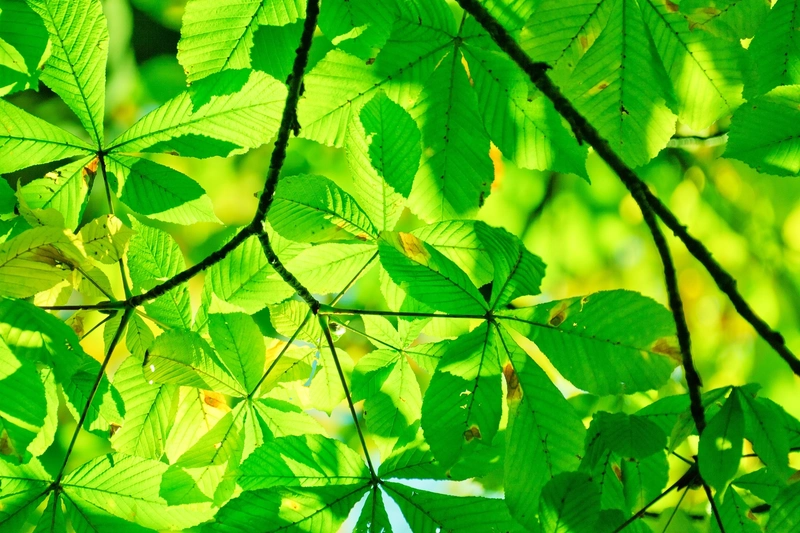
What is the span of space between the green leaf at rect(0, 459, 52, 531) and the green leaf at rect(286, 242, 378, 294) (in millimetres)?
543

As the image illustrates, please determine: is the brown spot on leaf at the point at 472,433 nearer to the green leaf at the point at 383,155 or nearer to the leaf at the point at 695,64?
the green leaf at the point at 383,155

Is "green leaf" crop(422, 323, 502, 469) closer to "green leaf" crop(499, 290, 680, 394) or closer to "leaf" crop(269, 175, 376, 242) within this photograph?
"green leaf" crop(499, 290, 680, 394)

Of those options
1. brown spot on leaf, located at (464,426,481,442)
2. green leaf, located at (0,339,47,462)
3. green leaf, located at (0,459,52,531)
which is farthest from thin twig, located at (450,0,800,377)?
A: green leaf, located at (0,459,52,531)

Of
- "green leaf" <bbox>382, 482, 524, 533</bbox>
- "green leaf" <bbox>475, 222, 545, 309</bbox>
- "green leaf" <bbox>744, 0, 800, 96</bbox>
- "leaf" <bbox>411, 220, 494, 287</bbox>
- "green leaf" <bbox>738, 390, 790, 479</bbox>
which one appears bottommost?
"green leaf" <bbox>382, 482, 524, 533</bbox>

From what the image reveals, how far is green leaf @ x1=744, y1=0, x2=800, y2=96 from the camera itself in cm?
90

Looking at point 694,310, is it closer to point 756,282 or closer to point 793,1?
point 756,282

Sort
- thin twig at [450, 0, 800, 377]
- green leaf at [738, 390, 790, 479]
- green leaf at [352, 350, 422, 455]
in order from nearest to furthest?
thin twig at [450, 0, 800, 377] < green leaf at [738, 390, 790, 479] < green leaf at [352, 350, 422, 455]

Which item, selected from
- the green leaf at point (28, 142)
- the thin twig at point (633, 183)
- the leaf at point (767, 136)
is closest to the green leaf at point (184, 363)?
the green leaf at point (28, 142)

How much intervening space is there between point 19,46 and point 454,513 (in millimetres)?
947

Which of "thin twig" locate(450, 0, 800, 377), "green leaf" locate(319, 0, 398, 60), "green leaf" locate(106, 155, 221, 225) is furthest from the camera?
"green leaf" locate(106, 155, 221, 225)

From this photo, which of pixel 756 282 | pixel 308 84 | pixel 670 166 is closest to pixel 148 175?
pixel 308 84

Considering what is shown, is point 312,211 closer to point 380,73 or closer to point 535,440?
point 380,73

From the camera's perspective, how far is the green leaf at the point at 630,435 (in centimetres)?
86

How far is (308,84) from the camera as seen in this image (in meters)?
1.01
